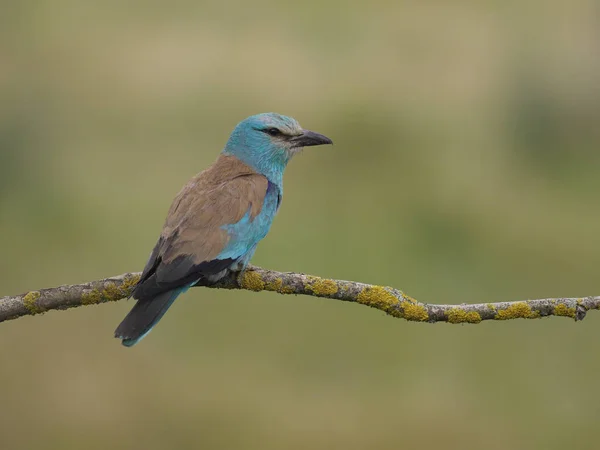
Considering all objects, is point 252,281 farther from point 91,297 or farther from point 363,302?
point 91,297

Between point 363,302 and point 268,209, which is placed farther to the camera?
point 268,209

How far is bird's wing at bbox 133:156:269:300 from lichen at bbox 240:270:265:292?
0.10m

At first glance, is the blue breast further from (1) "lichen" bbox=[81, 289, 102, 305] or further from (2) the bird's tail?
(1) "lichen" bbox=[81, 289, 102, 305]

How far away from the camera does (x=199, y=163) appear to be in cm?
891

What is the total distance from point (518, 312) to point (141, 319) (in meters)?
1.28

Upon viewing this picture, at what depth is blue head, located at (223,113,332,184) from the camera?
422 cm

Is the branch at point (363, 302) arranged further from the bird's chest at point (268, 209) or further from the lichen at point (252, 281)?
the bird's chest at point (268, 209)

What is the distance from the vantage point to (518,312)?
3.07 m

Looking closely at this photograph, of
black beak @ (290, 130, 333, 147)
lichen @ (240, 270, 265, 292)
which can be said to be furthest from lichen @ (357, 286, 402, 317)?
black beak @ (290, 130, 333, 147)

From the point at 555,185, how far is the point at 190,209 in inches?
290

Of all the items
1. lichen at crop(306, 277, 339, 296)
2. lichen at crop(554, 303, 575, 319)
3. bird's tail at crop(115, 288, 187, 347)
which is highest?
lichen at crop(554, 303, 575, 319)

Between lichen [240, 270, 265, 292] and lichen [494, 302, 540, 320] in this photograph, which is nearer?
lichen [494, 302, 540, 320]

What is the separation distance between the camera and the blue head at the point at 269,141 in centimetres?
422

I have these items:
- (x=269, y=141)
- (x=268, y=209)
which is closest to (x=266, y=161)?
(x=269, y=141)
